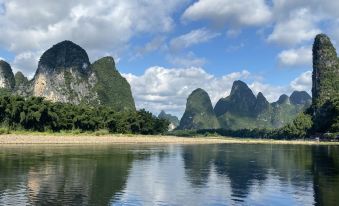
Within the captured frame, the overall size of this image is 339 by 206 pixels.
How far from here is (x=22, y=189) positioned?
25547mm

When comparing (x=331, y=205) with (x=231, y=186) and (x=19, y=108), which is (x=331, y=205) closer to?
(x=231, y=186)

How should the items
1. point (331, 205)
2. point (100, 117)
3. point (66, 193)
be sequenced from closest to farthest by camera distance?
1. point (331, 205)
2. point (66, 193)
3. point (100, 117)

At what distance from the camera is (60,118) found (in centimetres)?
11188

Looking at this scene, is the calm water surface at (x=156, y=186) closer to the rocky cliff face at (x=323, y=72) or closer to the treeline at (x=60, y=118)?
the treeline at (x=60, y=118)

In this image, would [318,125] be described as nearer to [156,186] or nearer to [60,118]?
[60,118]

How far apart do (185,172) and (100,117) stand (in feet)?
297

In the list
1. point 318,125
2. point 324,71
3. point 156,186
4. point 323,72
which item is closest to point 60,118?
point 156,186

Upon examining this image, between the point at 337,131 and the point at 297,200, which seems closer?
the point at 297,200

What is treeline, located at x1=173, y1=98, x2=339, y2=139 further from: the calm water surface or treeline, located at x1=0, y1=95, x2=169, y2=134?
the calm water surface

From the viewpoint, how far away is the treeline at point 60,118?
99.8m

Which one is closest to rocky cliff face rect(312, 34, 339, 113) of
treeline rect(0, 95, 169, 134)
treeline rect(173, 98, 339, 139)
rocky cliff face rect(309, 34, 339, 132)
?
rocky cliff face rect(309, 34, 339, 132)

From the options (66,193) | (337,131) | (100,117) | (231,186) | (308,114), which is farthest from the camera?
(308,114)

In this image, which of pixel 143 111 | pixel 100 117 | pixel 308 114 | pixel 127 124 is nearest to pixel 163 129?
pixel 143 111

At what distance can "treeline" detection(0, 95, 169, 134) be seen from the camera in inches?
3927
